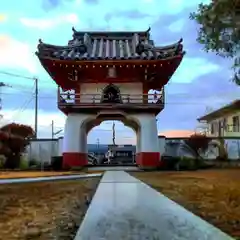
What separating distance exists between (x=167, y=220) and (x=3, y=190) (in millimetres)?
5823

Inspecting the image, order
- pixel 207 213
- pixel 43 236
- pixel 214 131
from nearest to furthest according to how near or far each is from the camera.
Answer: pixel 43 236
pixel 207 213
pixel 214 131

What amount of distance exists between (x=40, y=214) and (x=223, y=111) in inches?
1377

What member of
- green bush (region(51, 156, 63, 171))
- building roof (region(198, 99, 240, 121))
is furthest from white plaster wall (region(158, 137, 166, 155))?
building roof (region(198, 99, 240, 121))

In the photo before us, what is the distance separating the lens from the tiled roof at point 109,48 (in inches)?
850

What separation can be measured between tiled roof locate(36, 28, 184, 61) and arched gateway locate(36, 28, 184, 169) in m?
0.05

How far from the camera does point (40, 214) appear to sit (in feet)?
18.8

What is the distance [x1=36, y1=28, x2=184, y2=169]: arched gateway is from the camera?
2155cm

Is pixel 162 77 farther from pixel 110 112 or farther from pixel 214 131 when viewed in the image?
pixel 214 131

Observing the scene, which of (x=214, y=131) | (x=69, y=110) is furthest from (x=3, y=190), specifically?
(x=214, y=131)

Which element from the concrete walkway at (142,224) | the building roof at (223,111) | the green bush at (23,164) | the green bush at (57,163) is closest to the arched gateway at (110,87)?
the green bush at (57,163)

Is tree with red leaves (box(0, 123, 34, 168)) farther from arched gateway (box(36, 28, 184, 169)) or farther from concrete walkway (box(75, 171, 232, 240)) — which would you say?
concrete walkway (box(75, 171, 232, 240))

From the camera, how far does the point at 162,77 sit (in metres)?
23.6

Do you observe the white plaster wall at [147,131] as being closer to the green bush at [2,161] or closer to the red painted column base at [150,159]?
the red painted column base at [150,159]

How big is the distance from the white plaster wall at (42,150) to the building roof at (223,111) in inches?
594
